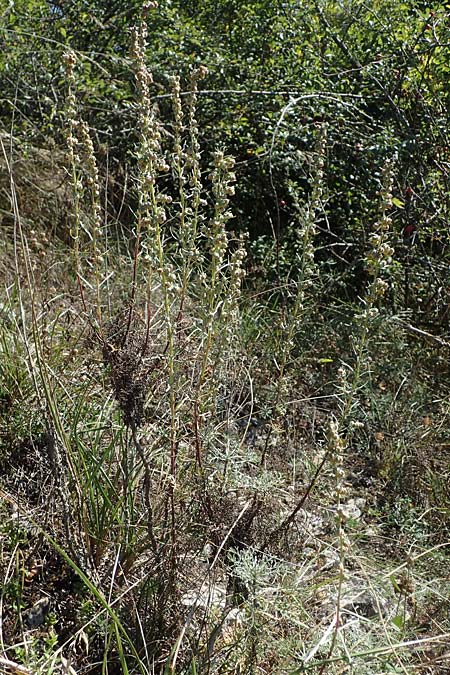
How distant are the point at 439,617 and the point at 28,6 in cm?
571

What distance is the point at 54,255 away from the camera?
14.8ft

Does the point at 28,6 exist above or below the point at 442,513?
above

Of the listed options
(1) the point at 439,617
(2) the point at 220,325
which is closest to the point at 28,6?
(2) the point at 220,325

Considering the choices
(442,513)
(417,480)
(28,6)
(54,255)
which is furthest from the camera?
(28,6)

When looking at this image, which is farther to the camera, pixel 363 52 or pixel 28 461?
pixel 363 52

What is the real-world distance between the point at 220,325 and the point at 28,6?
475cm

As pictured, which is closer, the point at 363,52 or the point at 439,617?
the point at 439,617

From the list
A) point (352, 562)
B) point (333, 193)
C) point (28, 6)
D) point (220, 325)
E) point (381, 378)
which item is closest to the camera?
point (220, 325)

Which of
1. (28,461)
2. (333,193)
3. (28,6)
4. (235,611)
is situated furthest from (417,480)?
(28,6)

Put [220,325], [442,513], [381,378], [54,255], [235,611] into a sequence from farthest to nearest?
[54,255]
[381,378]
[442,513]
[220,325]
[235,611]

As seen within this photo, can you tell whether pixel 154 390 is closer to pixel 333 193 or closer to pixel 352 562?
pixel 352 562

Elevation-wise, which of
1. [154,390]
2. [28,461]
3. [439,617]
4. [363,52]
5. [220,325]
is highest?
[363,52]

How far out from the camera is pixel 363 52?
197 inches

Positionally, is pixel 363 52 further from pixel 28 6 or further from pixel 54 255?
pixel 28 6
